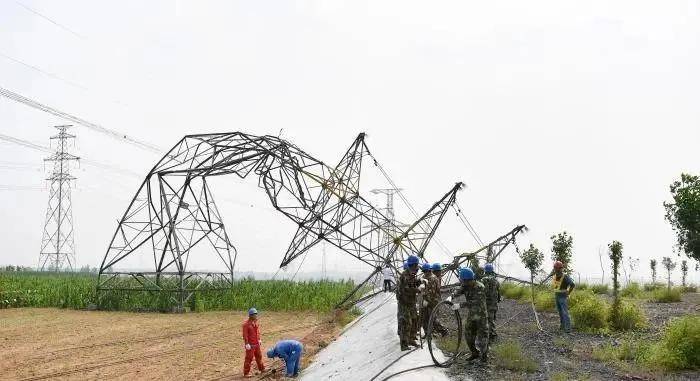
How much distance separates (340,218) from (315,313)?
16.9ft

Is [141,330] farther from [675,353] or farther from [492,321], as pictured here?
[675,353]

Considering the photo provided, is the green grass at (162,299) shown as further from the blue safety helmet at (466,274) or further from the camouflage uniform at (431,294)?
the blue safety helmet at (466,274)

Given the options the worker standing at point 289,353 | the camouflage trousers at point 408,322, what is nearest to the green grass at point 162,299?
the worker standing at point 289,353

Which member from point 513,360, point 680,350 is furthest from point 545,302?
point 513,360

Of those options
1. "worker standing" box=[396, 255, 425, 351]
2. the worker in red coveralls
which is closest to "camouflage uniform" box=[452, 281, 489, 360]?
"worker standing" box=[396, 255, 425, 351]

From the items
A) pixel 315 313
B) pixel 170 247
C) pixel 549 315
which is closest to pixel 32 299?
pixel 170 247

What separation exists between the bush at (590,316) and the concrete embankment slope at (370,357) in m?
4.48

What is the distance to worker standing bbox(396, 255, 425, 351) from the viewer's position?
33.2ft

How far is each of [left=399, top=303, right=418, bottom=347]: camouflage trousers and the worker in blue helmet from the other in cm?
132

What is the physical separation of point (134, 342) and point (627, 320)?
13.7 m

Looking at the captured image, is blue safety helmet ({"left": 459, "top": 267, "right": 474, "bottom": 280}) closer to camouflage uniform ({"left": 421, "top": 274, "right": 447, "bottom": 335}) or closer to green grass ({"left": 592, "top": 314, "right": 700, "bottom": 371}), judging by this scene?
camouflage uniform ({"left": 421, "top": 274, "right": 447, "bottom": 335})

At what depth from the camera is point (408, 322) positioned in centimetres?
1012

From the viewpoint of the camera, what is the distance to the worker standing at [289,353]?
39.9ft

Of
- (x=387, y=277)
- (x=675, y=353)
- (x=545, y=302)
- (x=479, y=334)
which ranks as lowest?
(x=545, y=302)
